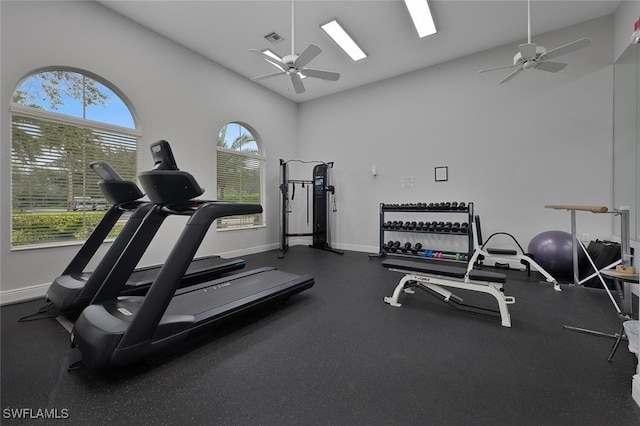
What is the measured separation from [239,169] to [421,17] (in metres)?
4.05

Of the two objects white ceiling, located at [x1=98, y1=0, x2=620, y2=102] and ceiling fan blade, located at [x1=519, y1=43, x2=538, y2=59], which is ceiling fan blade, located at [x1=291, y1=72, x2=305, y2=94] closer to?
white ceiling, located at [x1=98, y1=0, x2=620, y2=102]

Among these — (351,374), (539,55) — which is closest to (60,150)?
(351,374)

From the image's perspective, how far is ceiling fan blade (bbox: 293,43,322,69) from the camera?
9.09 ft

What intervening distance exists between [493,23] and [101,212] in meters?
6.20

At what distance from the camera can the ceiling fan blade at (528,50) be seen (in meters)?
2.95

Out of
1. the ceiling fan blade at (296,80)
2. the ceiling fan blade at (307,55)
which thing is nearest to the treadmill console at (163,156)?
the ceiling fan blade at (307,55)

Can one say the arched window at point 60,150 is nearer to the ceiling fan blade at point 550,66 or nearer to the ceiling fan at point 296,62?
the ceiling fan at point 296,62

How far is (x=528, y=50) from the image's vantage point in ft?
9.84

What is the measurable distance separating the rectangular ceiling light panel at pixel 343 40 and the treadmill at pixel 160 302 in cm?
320

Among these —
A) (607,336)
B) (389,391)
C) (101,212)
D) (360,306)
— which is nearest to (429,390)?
(389,391)

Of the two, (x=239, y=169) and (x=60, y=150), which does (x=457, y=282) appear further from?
(x=60, y=150)

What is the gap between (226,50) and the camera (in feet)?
14.7

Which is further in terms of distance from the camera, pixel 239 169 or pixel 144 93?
pixel 239 169

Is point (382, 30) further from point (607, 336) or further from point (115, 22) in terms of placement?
point (607, 336)
